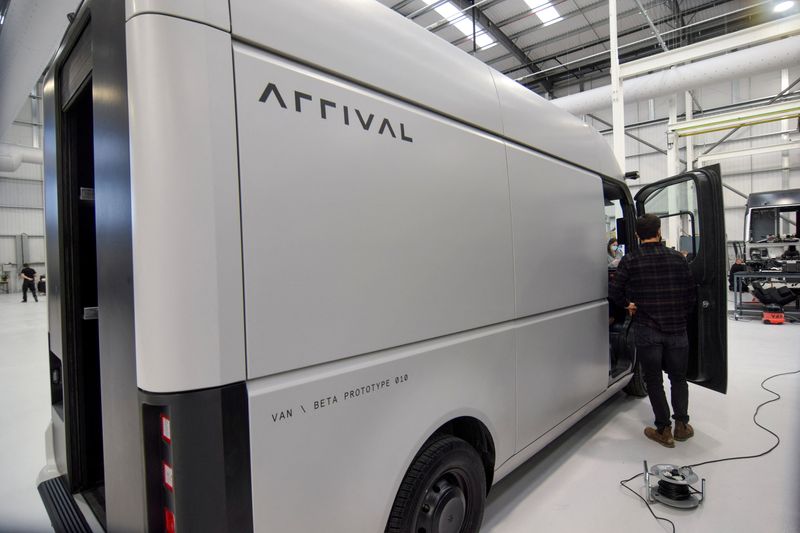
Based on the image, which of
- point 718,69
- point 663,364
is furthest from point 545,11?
point 663,364

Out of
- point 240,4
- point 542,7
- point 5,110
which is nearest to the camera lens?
point 240,4

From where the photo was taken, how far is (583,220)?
284cm

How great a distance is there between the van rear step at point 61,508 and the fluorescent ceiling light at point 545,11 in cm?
1034

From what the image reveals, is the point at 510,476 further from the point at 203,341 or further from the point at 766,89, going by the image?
the point at 766,89

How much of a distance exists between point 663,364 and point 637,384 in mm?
996

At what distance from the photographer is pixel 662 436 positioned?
3.12m

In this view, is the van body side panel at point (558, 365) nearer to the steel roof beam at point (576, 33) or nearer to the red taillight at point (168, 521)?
the red taillight at point (168, 521)

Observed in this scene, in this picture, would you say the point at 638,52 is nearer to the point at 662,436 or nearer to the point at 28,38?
the point at 662,436

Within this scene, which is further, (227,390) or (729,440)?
(729,440)

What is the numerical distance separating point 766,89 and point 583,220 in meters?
16.3

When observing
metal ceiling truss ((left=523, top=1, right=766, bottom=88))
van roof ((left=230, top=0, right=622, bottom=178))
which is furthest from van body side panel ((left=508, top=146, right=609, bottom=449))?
metal ceiling truss ((left=523, top=1, right=766, bottom=88))

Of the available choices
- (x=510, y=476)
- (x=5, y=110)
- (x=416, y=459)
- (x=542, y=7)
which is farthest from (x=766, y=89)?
(x=5, y=110)

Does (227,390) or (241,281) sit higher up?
(241,281)

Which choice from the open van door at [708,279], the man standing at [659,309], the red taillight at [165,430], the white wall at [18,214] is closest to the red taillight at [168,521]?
the red taillight at [165,430]
